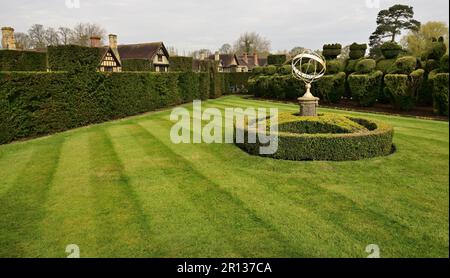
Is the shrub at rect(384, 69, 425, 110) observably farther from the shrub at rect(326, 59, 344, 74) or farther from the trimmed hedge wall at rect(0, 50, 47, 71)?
the trimmed hedge wall at rect(0, 50, 47, 71)

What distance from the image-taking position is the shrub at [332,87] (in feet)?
97.1

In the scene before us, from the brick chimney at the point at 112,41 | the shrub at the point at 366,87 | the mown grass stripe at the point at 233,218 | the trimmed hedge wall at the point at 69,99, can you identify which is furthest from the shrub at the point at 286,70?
the brick chimney at the point at 112,41

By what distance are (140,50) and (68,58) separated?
38678 millimetres

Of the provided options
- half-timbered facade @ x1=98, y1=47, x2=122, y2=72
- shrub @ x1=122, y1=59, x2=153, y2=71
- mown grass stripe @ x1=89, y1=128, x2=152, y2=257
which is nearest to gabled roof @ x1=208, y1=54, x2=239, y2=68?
half-timbered facade @ x1=98, y1=47, x2=122, y2=72

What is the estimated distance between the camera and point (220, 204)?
809 cm

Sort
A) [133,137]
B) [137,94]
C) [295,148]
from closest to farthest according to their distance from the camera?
[295,148]
[133,137]
[137,94]

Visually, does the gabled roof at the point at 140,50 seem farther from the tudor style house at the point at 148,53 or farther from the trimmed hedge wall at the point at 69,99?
the trimmed hedge wall at the point at 69,99

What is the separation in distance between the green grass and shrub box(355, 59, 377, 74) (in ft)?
48.8

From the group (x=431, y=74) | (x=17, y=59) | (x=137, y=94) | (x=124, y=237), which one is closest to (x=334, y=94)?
(x=431, y=74)

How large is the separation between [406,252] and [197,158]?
7.80m

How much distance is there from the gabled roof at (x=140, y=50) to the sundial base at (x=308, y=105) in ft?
141

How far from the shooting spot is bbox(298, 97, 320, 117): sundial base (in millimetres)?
14427

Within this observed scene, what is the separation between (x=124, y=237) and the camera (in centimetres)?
658
